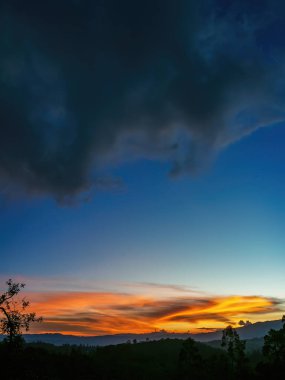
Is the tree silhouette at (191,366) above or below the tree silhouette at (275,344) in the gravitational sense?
→ below

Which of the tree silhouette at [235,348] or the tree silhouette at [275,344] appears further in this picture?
the tree silhouette at [235,348]

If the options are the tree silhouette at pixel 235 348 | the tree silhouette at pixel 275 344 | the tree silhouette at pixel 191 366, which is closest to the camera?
the tree silhouette at pixel 275 344

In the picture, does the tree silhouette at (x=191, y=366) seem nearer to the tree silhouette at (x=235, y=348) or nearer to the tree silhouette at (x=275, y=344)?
the tree silhouette at (x=235, y=348)

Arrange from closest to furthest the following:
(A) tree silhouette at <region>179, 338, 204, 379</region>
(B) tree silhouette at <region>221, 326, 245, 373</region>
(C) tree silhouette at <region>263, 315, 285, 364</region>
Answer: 1. (C) tree silhouette at <region>263, 315, 285, 364</region>
2. (B) tree silhouette at <region>221, 326, 245, 373</region>
3. (A) tree silhouette at <region>179, 338, 204, 379</region>

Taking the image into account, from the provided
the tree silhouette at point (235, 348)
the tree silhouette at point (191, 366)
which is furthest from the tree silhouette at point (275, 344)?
the tree silhouette at point (191, 366)

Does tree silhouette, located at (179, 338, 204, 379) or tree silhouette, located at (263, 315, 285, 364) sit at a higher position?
tree silhouette, located at (263, 315, 285, 364)

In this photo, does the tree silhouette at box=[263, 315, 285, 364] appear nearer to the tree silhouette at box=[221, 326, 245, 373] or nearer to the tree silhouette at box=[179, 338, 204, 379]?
the tree silhouette at box=[221, 326, 245, 373]

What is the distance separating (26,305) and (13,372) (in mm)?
12468

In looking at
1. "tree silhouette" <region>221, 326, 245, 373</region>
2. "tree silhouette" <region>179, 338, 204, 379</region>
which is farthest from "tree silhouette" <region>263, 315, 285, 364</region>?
"tree silhouette" <region>179, 338, 204, 379</region>

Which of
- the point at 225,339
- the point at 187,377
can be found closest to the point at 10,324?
the point at 187,377

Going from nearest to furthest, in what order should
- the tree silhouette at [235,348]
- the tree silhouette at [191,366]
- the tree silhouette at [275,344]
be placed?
1. the tree silhouette at [275,344]
2. the tree silhouette at [235,348]
3. the tree silhouette at [191,366]

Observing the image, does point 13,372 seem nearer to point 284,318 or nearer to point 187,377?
point 187,377

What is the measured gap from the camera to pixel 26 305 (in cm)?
7538

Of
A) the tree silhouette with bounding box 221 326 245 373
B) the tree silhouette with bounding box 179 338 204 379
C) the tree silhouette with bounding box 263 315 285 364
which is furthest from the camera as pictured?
the tree silhouette with bounding box 179 338 204 379
